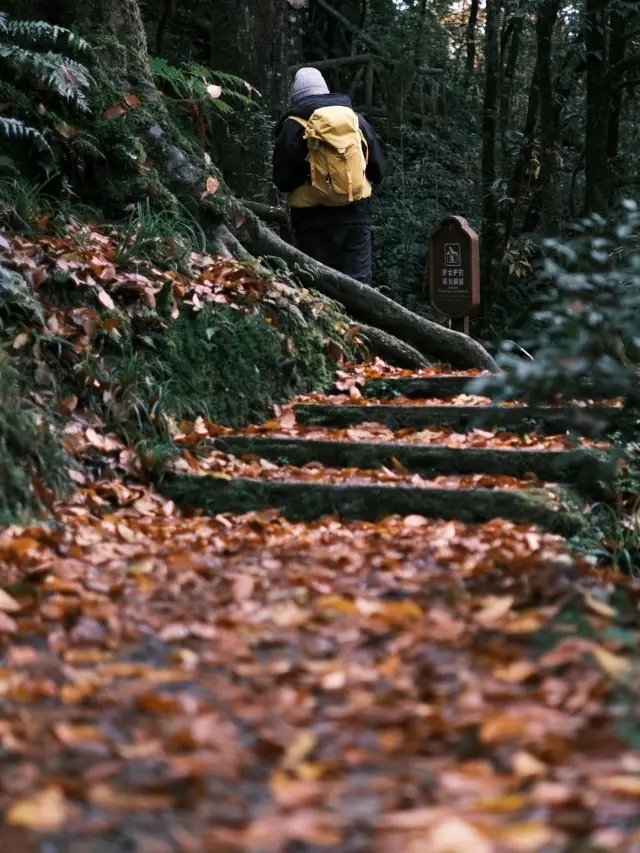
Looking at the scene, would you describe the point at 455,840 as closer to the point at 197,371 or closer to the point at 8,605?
the point at 8,605

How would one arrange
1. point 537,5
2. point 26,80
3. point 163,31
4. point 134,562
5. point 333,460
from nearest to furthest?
1. point 134,562
2. point 333,460
3. point 26,80
4. point 537,5
5. point 163,31

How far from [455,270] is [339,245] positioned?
1.84 m

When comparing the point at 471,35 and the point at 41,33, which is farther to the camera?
the point at 471,35

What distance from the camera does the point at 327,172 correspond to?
8086 mm

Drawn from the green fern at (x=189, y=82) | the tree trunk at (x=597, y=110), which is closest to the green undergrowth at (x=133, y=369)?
the green fern at (x=189, y=82)

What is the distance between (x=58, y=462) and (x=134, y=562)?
1013 millimetres

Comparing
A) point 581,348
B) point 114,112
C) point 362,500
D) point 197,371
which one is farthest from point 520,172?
point 581,348

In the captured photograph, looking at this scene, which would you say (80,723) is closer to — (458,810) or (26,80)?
(458,810)

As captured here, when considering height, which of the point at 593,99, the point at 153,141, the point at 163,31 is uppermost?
the point at 163,31

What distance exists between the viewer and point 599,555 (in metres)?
4.64

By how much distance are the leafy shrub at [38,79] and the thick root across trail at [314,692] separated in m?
3.30

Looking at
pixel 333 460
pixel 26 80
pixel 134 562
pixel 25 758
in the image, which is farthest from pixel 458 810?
pixel 26 80

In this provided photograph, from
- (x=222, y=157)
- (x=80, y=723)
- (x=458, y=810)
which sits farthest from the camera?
(x=222, y=157)

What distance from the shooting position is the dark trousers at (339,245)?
8.50m
